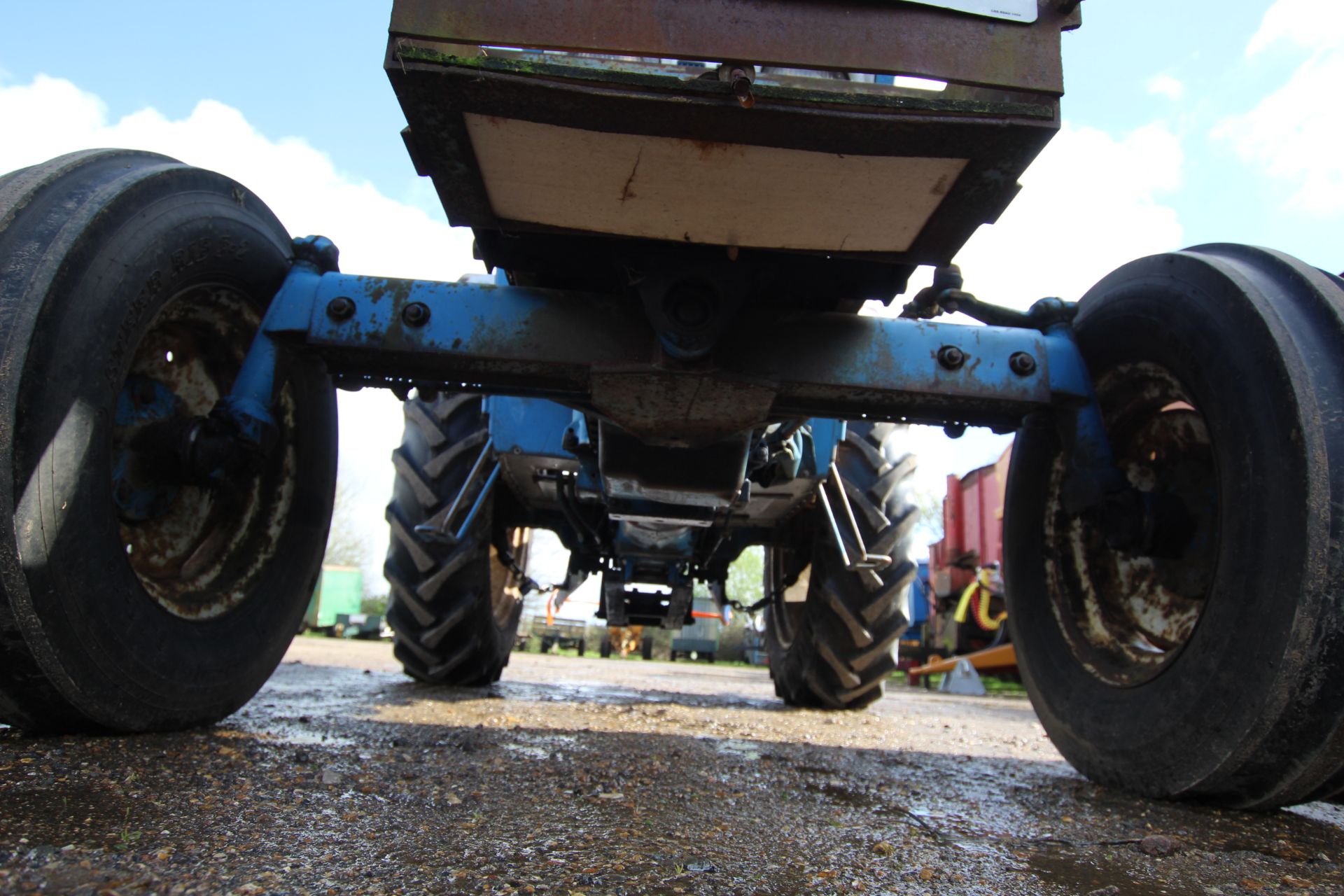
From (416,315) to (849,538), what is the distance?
7.42 ft

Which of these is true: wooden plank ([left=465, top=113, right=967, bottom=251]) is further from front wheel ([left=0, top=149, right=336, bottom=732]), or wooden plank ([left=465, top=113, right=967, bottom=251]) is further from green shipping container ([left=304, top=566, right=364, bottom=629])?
green shipping container ([left=304, top=566, right=364, bottom=629])

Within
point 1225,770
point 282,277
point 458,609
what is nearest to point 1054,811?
point 1225,770

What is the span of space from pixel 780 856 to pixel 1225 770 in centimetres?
92

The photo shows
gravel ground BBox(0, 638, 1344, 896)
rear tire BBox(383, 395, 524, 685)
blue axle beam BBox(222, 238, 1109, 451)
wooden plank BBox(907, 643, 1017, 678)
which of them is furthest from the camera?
wooden plank BBox(907, 643, 1017, 678)

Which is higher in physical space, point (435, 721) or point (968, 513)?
point (968, 513)

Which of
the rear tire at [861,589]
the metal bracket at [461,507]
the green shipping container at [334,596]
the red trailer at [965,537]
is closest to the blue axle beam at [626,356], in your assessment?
the metal bracket at [461,507]

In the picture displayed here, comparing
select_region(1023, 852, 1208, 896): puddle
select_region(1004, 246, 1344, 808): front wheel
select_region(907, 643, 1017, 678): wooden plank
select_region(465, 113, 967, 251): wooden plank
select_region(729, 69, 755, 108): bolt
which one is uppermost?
select_region(729, 69, 755, 108): bolt

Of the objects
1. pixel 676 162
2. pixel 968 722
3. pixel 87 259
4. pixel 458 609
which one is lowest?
pixel 968 722

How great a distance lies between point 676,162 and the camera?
136 centimetres

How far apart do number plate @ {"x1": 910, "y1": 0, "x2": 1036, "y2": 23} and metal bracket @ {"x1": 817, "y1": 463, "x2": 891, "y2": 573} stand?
184cm

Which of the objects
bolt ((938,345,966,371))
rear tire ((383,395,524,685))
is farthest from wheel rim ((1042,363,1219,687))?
rear tire ((383,395,524,685))

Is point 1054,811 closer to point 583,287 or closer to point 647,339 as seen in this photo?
point 647,339

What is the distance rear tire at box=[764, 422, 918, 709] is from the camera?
3.58 meters

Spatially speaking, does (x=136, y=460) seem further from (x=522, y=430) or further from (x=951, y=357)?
(x=951, y=357)
